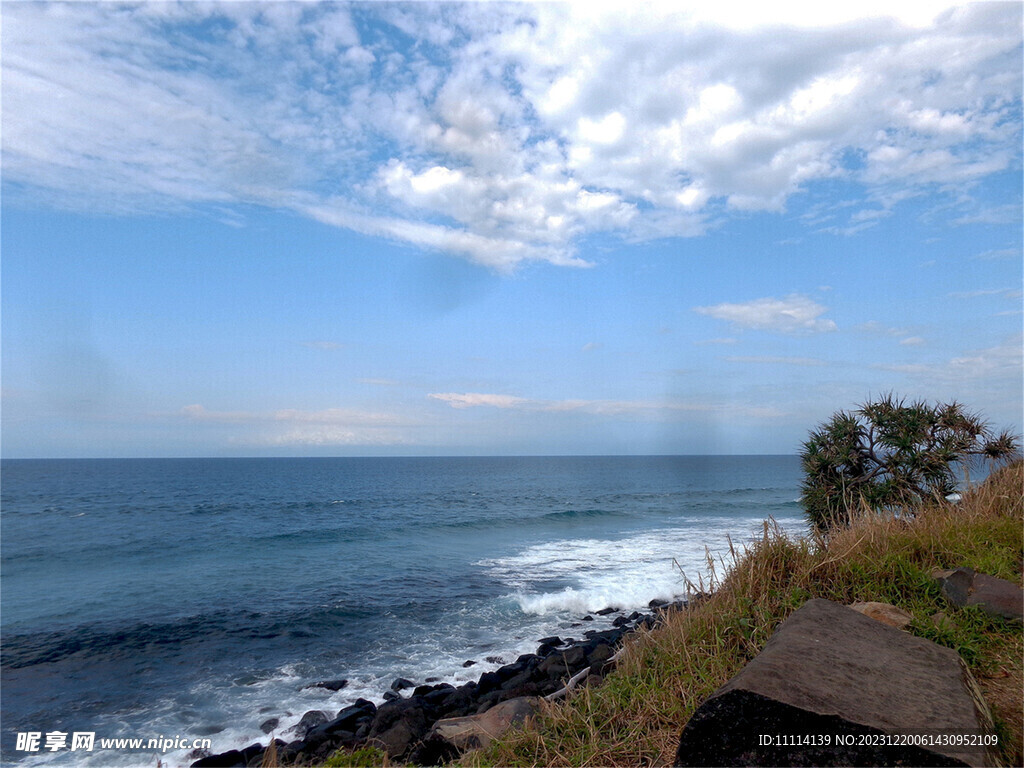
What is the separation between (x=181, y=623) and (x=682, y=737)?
59.1 ft

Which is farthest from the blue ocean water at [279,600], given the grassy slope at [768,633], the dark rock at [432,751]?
the dark rock at [432,751]

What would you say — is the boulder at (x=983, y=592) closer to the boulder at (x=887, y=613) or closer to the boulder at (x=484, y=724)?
the boulder at (x=887, y=613)

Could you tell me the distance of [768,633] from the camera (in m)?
4.73

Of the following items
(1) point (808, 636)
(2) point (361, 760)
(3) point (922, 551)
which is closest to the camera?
(1) point (808, 636)

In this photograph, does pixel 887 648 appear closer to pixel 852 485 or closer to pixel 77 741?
pixel 852 485

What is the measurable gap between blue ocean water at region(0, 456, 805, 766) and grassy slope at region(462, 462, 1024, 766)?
0.66m

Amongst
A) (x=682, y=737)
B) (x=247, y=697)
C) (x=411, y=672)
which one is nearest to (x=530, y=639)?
(x=411, y=672)

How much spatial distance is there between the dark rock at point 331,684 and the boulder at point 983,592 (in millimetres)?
10817

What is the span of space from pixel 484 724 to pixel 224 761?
541 centimetres

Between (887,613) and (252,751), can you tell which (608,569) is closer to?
(252,751)

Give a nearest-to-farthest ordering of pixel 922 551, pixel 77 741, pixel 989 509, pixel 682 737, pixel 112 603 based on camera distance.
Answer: pixel 682 737, pixel 922 551, pixel 989 509, pixel 77 741, pixel 112 603

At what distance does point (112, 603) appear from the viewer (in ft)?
64.2

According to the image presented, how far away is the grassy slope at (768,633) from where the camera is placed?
12.8 feet

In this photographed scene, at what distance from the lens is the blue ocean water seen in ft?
39.4
